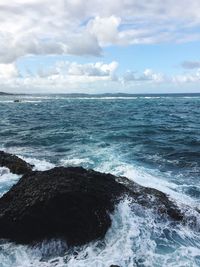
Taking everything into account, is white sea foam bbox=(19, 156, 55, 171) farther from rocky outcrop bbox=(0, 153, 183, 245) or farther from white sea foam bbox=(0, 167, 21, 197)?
rocky outcrop bbox=(0, 153, 183, 245)

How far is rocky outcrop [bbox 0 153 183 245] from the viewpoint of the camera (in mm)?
10117

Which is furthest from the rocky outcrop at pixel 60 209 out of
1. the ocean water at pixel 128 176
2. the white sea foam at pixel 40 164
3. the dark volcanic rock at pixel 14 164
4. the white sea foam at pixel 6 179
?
the white sea foam at pixel 40 164

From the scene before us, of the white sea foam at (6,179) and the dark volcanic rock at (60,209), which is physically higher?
the dark volcanic rock at (60,209)

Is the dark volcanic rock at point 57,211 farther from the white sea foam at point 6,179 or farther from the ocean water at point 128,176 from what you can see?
the white sea foam at point 6,179

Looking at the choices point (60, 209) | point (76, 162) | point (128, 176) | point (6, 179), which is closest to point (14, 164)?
point (6, 179)

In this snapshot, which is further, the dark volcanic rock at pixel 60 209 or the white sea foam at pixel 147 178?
the white sea foam at pixel 147 178

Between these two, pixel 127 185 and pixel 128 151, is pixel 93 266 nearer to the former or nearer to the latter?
pixel 127 185

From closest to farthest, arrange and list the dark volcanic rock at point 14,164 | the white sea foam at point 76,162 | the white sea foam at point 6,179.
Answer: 1. the white sea foam at point 6,179
2. the dark volcanic rock at point 14,164
3. the white sea foam at point 76,162

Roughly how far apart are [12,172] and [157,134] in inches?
696

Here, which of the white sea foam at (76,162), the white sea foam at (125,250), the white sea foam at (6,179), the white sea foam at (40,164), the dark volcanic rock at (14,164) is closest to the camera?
the white sea foam at (125,250)

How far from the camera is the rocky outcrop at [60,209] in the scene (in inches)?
398

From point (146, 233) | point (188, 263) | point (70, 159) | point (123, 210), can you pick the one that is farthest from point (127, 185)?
point (70, 159)

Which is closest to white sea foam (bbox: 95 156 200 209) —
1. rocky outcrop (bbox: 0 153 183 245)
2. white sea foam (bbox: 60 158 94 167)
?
white sea foam (bbox: 60 158 94 167)

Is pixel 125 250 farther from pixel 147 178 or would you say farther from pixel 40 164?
pixel 40 164
